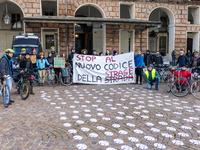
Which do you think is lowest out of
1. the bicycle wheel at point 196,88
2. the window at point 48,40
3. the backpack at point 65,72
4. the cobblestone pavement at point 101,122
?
the cobblestone pavement at point 101,122

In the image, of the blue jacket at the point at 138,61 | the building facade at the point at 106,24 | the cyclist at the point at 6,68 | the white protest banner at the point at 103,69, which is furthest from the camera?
the building facade at the point at 106,24

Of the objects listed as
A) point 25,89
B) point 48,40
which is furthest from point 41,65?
point 48,40

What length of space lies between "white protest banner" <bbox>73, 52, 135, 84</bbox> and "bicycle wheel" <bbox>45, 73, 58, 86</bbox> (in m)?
0.97

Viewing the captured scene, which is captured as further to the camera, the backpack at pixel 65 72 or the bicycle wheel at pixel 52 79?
the backpack at pixel 65 72

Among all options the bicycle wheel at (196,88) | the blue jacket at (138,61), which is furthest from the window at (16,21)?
the bicycle wheel at (196,88)

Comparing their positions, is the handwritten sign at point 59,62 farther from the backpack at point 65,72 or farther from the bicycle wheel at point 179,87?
the bicycle wheel at point 179,87

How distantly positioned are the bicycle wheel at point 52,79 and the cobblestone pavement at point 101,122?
2.42 metres

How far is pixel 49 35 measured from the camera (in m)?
26.3

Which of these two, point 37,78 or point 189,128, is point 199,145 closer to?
point 189,128

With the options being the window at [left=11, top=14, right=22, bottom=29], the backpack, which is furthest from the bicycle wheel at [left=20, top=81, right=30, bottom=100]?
the window at [left=11, top=14, right=22, bottom=29]

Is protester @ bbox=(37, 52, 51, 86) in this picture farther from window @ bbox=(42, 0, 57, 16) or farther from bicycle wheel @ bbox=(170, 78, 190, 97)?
window @ bbox=(42, 0, 57, 16)

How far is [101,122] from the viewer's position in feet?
18.2

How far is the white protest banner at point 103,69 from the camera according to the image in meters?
11.5

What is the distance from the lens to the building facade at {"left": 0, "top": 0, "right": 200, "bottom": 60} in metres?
19.9
